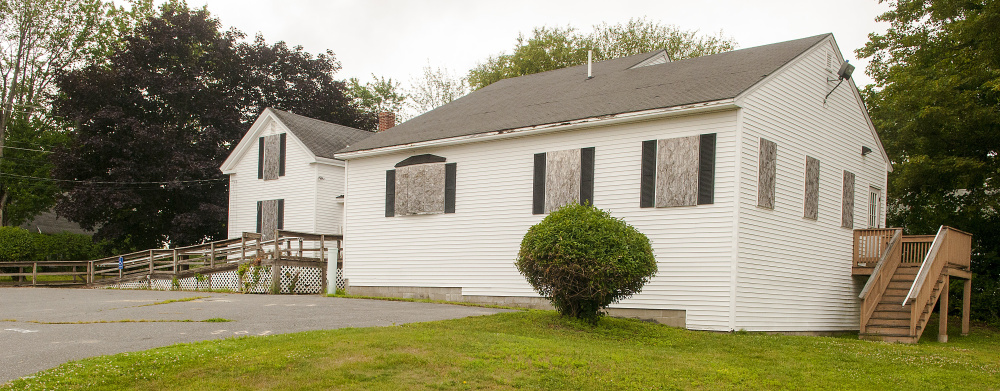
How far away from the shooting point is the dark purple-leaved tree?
32719 mm

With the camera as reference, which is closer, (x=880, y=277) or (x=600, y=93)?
(x=880, y=277)

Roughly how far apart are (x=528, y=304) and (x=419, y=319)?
399 cm

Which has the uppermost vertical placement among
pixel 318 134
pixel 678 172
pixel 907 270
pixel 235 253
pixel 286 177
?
pixel 318 134

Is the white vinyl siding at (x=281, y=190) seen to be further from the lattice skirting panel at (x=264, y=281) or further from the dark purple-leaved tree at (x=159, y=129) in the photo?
the dark purple-leaved tree at (x=159, y=129)

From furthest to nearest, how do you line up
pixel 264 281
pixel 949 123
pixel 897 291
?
pixel 264 281, pixel 949 123, pixel 897 291

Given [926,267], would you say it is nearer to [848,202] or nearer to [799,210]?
[799,210]

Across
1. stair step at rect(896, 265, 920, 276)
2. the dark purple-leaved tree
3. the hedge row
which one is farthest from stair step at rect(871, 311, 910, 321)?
the hedge row

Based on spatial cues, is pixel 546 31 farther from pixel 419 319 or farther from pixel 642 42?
pixel 419 319

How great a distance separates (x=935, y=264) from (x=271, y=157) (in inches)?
851

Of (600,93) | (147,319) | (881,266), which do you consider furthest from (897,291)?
(147,319)

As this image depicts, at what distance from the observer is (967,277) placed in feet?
60.9

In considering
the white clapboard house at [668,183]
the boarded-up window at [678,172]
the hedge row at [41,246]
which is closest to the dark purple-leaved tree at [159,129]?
the hedge row at [41,246]

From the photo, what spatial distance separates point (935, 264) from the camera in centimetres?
1630

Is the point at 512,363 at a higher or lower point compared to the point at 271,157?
lower
